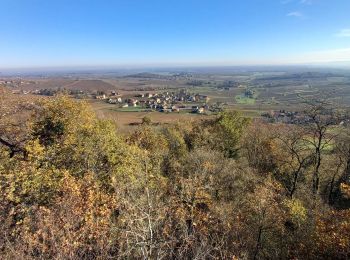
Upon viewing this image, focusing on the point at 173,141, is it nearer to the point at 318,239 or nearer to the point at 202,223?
the point at 202,223

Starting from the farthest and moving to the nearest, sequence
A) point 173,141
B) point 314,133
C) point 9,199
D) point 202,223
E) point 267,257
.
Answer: point 173,141, point 314,133, point 202,223, point 267,257, point 9,199

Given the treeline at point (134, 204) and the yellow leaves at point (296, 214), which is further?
the yellow leaves at point (296, 214)

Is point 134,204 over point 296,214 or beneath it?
over

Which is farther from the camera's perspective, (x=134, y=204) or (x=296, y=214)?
(x=296, y=214)

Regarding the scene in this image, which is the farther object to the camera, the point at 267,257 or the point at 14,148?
the point at 14,148

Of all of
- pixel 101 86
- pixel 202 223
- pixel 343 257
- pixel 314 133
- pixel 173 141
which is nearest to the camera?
pixel 343 257

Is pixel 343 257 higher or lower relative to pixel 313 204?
higher

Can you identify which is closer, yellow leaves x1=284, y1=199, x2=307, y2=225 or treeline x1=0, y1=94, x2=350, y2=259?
treeline x1=0, y1=94, x2=350, y2=259

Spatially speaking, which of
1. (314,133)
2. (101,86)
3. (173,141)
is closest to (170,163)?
(173,141)
